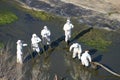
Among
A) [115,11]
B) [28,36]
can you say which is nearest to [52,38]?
[28,36]

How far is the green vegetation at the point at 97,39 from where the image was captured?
29688 mm

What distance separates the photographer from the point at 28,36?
99.4ft

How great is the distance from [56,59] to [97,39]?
3740 mm

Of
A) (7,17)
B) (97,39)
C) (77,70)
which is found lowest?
(77,70)

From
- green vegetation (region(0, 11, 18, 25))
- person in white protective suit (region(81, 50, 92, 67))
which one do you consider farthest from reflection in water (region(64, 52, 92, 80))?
green vegetation (region(0, 11, 18, 25))

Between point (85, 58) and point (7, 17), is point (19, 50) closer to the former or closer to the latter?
point (85, 58)

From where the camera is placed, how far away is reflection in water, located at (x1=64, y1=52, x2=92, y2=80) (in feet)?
87.9

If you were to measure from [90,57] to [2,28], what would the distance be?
6.99 m

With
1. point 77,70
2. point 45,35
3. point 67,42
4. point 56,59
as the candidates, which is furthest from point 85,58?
point 45,35

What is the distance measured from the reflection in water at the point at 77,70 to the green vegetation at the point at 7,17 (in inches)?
230

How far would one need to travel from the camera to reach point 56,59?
92.0 ft

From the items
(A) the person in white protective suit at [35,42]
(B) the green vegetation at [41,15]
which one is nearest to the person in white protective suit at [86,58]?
(A) the person in white protective suit at [35,42]

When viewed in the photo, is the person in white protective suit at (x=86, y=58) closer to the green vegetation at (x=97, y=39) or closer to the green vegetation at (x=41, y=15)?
the green vegetation at (x=97, y=39)

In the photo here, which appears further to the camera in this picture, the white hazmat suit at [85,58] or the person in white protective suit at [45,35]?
the person in white protective suit at [45,35]
